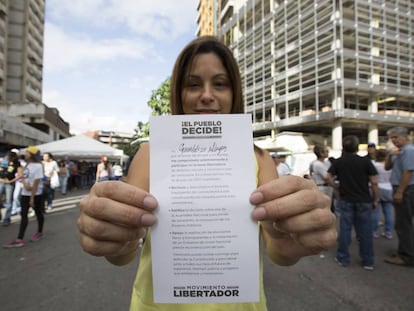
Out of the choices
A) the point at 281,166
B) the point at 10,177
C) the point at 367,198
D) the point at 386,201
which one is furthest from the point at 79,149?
the point at 386,201

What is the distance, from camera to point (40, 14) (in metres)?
43.9

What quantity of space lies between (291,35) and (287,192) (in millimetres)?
27573

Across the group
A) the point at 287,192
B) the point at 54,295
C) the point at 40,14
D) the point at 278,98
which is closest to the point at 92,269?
the point at 54,295

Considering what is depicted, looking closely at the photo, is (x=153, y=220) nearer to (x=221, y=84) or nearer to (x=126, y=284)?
(x=221, y=84)

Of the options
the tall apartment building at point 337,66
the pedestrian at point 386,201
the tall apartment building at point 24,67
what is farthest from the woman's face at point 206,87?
the tall apartment building at point 24,67

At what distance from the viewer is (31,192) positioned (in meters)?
4.53

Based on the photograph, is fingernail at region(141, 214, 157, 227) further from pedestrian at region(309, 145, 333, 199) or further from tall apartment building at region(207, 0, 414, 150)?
tall apartment building at region(207, 0, 414, 150)

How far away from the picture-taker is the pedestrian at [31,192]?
441cm

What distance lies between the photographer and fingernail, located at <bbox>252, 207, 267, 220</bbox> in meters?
0.68

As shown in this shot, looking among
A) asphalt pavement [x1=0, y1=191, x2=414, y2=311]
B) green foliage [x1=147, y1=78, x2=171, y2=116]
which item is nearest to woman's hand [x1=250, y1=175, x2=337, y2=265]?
asphalt pavement [x1=0, y1=191, x2=414, y2=311]

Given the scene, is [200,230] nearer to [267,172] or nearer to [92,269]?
[267,172]

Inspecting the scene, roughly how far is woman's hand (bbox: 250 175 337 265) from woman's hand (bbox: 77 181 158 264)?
31 centimetres

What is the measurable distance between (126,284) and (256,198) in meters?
2.90

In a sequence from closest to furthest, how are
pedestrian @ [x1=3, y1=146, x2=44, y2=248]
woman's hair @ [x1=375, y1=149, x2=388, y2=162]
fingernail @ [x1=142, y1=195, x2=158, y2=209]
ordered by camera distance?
1. fingernail @ [x1=142, y1=195, x2=158, y2=209]
2. pedestrian @ [x1=3, y1=146, x2=44, y2=248]
3. woman's hair @ [x1=375, y1=149, x2=388, y2=162]
